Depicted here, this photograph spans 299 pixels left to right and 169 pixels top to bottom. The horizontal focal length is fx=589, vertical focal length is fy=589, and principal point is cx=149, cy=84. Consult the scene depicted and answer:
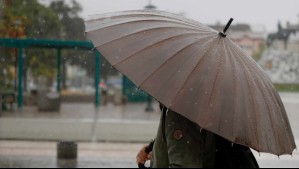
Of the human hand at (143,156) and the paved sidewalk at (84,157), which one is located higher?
the human hand at (143,156)

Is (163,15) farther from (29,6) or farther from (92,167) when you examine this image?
(29,6)

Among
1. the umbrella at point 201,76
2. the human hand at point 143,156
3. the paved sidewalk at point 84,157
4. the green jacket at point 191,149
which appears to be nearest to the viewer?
the green jacket at point 191,149

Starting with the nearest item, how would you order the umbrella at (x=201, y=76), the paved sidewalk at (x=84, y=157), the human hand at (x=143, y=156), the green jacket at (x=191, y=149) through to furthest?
the green jacket at (x=191, y=149), the umbrella at (x=201, y=76), the human hand at (x=143, y=156), the paved sidewalk at (x=84, y=157)

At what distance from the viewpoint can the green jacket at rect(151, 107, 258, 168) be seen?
2232 mm

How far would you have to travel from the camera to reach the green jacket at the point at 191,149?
7.32 feet

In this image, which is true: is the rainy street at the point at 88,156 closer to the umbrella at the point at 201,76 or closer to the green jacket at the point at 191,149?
the umbrella at the point at 201,76

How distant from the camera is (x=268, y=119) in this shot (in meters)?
2.69

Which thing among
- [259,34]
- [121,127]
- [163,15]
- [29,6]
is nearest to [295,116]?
[121,127]

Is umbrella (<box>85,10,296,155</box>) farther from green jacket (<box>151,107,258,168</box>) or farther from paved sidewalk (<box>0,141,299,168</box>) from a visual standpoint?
paved sidewalk (<box>0,141,299,168</box>)

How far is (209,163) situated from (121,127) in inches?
433

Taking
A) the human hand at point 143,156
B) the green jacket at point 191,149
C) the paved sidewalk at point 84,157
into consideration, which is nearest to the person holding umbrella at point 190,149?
the green jacket at point 191,149

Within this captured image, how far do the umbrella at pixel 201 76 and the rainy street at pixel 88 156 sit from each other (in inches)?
263

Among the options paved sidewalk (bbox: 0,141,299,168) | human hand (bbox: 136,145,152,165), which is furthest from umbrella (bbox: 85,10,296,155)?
paved sidewalk (bbox: 0,141,299,168)

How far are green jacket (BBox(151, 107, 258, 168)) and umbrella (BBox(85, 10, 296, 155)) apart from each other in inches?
1.8
